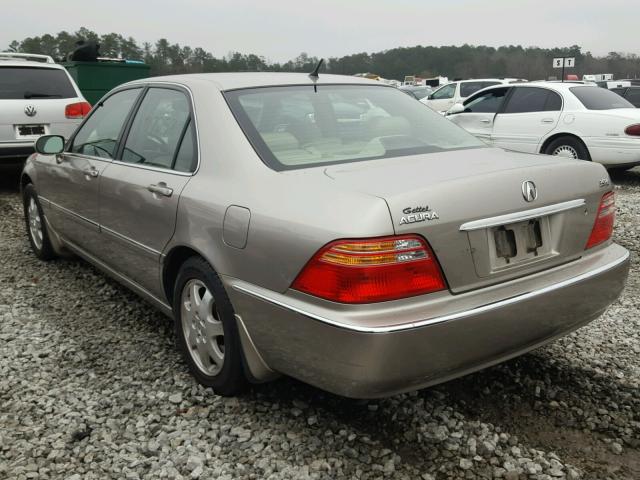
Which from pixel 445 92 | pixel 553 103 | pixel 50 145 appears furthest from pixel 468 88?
pixel 50 145

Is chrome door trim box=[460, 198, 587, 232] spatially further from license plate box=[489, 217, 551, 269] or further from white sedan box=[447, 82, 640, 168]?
white sedan box=[447, 82, 640, 168]

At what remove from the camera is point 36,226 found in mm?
5305

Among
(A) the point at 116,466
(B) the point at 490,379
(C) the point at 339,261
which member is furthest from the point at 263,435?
(B) the point at 490,379

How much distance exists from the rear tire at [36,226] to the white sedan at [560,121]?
536 cm

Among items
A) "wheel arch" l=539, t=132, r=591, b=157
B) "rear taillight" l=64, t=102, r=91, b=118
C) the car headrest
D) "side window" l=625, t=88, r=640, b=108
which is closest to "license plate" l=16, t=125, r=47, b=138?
"rear taillight" l=64, t=102, r=91, b=118

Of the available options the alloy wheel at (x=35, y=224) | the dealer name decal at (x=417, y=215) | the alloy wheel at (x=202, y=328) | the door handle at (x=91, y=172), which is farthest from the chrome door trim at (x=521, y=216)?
the alloy wheel at (x=35, y=224)

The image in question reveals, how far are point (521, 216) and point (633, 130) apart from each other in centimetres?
690

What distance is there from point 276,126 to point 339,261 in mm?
996

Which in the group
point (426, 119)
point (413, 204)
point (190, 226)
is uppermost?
point (426, 119)

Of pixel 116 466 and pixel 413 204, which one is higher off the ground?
pixel 413 204

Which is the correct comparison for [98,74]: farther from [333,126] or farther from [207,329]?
[207,329]

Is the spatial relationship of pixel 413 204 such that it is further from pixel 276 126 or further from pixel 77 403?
pixel 77 403

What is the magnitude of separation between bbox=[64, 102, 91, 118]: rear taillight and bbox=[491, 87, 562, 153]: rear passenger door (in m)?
5.96

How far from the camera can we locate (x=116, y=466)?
96.2 inches
